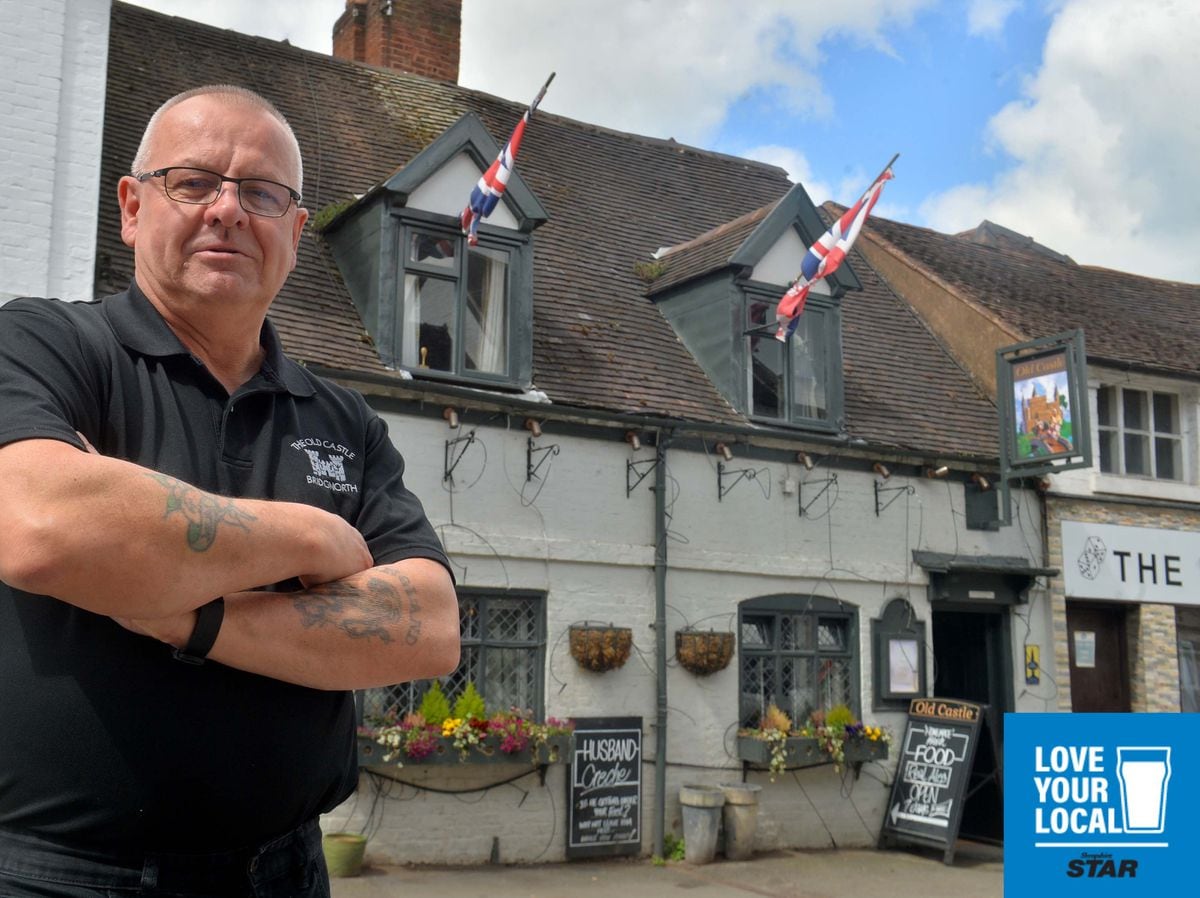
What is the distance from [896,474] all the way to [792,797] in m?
3.61

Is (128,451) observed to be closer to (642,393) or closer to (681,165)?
(642,393)

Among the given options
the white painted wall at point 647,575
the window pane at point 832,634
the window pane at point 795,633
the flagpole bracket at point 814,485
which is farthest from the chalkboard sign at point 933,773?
the flagpole bracket at point 814,485

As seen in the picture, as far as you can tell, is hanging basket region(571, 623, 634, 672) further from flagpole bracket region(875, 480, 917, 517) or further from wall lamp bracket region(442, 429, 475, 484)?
flagpole bracket region(875, 480, 917, 517)

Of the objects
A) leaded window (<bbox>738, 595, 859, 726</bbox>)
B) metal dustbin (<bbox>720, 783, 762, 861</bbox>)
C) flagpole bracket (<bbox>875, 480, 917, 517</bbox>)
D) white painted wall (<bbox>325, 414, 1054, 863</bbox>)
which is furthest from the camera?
Answer: flagpole bracket (<bbox>875, 480, 917, 517</bbox>)

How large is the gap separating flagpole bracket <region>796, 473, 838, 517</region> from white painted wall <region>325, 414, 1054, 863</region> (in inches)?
2.2

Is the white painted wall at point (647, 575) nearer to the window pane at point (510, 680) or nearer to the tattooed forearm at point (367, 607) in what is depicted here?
the window pane at point (510, 680)

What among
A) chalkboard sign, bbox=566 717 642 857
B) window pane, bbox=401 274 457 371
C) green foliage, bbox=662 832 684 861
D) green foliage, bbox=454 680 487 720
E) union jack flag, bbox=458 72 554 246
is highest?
union jack flag, bbox=458 72 554 246

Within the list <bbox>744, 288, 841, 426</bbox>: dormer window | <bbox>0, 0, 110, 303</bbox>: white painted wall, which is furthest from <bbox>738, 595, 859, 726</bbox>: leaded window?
<bbox>0, 0, 110, 303</bbox>: white painted wall

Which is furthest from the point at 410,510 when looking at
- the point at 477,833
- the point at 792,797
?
the point at 792,797

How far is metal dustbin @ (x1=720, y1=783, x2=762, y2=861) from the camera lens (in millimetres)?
11531

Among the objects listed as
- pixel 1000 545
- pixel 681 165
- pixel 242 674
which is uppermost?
pixel 681 165

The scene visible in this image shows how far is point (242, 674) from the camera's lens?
183 centimetres

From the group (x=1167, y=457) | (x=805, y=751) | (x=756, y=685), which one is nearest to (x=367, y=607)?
(x=805, y=751)

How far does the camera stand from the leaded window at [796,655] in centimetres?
1238
